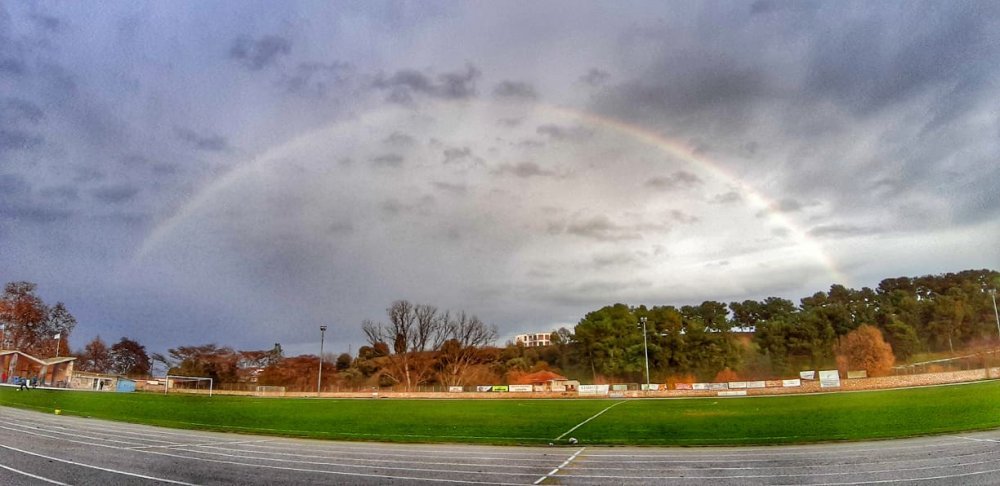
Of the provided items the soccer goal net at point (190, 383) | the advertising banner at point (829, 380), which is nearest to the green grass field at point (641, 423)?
the advertising banner at point (829, 380)

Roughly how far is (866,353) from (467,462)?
94.3 meters

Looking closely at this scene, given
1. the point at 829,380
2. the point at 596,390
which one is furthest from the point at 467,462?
the point at 829,380

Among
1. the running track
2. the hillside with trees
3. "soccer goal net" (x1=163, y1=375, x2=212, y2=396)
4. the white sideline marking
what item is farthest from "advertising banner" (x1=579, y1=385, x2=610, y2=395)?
"soccer goal net" (x1=163, y1=375, x2=212, y2=396)

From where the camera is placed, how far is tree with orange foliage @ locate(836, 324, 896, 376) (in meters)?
91.5

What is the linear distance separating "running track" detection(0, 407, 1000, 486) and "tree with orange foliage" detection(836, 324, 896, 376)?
75.9m

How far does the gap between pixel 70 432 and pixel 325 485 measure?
72.4 ft

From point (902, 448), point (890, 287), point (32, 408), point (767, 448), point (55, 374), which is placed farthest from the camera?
point (890, 287)

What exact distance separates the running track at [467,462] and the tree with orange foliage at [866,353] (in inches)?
2987

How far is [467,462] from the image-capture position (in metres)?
21.3

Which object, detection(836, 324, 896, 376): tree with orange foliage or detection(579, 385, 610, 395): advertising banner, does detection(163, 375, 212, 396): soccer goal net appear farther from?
detection(836, 324, 896, 376): tree with orange foliage

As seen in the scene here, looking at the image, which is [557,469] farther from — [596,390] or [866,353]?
[866,353]

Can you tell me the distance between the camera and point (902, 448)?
22.8m

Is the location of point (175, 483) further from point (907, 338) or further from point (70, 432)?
point (907, 338)

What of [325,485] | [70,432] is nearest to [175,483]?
[325,485]
